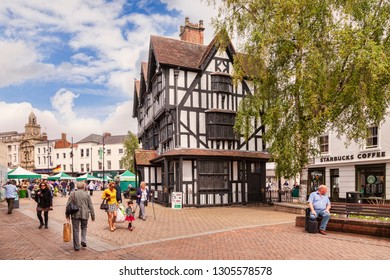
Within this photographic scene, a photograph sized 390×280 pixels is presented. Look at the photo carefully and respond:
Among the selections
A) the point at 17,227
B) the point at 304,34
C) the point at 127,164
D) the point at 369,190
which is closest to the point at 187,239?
the point at 17,227

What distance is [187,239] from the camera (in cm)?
1027

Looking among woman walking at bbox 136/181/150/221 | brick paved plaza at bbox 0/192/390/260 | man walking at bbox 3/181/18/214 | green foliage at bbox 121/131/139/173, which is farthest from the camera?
green foliage at bbox 121/131/139/173

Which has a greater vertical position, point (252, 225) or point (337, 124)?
point (337, 124)

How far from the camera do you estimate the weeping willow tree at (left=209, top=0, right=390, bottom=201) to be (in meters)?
15.9

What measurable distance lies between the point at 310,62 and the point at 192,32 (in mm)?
13618

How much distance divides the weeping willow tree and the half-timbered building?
464cm

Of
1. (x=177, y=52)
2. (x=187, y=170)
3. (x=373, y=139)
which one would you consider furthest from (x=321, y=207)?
(x=177, y=52)

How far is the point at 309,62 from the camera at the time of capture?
16.2 metres

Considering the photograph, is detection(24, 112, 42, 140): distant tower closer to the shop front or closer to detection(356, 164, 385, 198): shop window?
the shop front

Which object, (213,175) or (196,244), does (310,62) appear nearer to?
(213,175)

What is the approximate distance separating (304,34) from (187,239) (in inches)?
435

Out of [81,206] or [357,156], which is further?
[357,156]

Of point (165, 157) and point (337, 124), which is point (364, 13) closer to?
point (337, 124)

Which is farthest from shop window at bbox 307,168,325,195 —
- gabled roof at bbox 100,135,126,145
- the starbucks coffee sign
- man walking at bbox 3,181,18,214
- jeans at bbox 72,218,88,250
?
gabled roof at bbox 100,135,126,145
